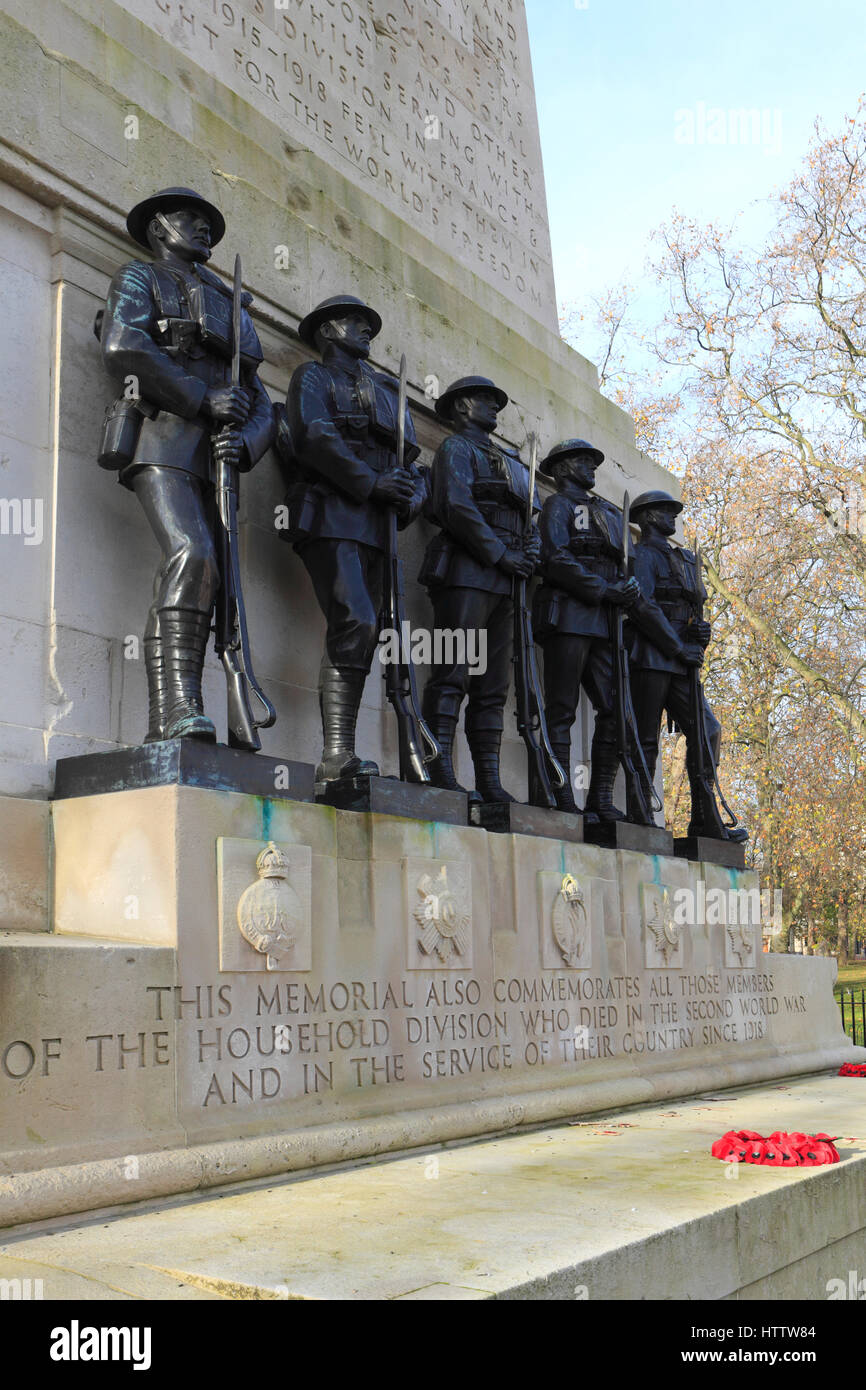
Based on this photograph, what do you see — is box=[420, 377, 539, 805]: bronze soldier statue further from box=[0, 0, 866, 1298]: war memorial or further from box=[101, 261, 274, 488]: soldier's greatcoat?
box=[101, 261, 274, 488]: soldier's greatcoat

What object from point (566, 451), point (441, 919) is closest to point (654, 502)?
point (566, 451)

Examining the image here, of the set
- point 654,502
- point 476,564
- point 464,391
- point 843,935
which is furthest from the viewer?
point 843,935

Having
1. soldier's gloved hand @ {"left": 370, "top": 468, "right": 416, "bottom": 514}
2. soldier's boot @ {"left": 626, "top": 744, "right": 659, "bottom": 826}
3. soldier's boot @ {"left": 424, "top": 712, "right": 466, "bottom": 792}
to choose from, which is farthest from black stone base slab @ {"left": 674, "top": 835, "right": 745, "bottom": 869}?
soldier's gloved hand @ {"left": 370, "top": 468, "right": 416, "bottom": 514}

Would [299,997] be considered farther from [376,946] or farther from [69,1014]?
[69,1014]

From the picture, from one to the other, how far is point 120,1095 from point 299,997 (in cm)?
124

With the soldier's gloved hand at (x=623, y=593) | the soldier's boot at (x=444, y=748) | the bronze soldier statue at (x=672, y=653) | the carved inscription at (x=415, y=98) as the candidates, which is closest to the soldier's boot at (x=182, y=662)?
the soldier's boot at (x=444, y=748)

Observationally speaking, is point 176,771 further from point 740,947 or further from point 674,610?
point 740,947

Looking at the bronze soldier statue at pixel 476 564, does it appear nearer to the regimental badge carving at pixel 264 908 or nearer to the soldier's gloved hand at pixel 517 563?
the soldier's gloved hand at pixel 517 563

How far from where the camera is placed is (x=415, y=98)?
11977 millimetres

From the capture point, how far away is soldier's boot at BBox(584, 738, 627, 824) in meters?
11.0

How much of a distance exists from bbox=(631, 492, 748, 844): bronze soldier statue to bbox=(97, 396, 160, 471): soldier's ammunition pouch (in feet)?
17.7

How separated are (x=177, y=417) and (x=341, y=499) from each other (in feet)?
4.42

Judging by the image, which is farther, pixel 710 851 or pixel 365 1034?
pixel 710 851

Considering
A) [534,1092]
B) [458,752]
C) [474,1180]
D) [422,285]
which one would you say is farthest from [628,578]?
[474,1180]
